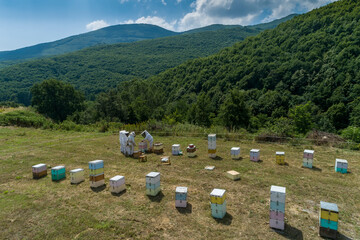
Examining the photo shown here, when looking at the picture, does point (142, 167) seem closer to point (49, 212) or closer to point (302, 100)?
point (49, 212)

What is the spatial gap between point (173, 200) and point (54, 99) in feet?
164

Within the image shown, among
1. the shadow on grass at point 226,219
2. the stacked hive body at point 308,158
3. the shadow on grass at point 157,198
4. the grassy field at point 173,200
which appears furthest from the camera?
the stacked hive body at point 308,158

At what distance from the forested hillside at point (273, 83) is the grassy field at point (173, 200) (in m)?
15.4

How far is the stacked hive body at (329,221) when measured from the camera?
6.22 m

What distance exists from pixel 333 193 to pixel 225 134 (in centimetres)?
1034

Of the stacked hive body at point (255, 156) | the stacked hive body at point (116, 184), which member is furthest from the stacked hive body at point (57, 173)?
the stacked hive body at point (255, 156)

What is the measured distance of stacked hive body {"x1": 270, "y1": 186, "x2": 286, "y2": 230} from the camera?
21.5ft

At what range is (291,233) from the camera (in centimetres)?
658

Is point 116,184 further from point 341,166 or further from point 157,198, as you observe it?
point 341,166

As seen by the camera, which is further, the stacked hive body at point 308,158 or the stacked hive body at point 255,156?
the stacked hive body at point 255,156

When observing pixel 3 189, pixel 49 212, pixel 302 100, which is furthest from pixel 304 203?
pixel 302 100

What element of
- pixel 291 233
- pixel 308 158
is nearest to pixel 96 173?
pixel 291 233

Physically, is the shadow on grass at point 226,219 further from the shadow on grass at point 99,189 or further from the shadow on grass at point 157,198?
the shadow on grass at point 99,189

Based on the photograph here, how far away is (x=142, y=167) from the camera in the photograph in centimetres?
1252
